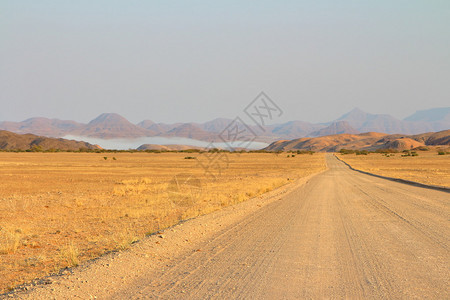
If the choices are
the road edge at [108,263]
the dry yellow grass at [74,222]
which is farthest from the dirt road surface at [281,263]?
the dry yellow grass at [74,222]

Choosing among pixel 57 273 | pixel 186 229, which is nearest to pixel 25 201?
pixel 186 229

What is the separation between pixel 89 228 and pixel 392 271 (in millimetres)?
9755

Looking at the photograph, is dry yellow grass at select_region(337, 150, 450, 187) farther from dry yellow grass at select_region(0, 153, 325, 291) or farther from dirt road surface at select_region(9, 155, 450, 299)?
dirt road surface at select_region(9, 155, 450, 299)

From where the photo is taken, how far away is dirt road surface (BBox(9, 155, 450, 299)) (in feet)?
19.1

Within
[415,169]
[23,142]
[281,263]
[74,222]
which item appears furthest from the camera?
[23,142]

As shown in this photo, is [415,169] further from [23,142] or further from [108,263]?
[23,142]

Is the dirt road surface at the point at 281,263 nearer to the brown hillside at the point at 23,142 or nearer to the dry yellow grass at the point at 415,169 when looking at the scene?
the dry yellow grass at the point at 415,169

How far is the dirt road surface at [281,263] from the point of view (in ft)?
19.1

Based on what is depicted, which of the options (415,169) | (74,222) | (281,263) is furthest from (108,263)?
(415,169)

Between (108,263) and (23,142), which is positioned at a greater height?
(23,142)

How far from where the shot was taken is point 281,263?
7363mm

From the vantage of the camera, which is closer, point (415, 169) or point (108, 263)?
point (108, 263)

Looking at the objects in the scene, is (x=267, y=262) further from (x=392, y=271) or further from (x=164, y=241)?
(x=164, y=241)

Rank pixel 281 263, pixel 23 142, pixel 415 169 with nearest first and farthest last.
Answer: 1. pixel 281 263
2. pixel 415 169
3. pixel 23 142
